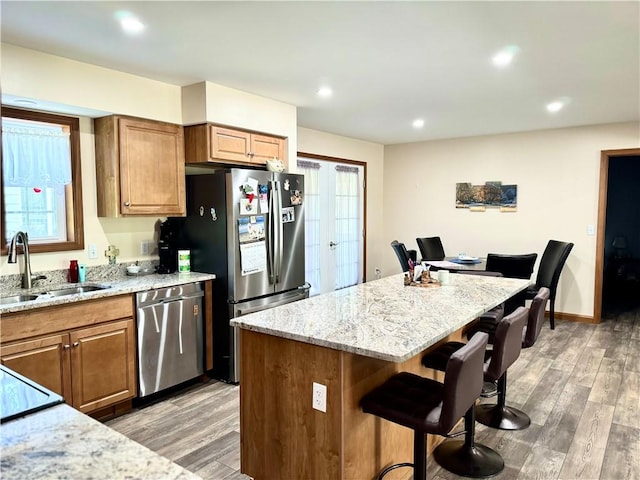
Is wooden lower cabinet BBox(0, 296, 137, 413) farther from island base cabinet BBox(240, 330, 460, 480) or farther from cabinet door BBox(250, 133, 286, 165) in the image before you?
cabinet door BBox(250, 133, 286, 165)

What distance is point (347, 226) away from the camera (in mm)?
6617

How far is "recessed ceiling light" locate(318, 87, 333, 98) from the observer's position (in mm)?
3760

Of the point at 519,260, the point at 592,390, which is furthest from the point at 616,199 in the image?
the point at 592,390

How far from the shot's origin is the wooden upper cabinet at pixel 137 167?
332cm

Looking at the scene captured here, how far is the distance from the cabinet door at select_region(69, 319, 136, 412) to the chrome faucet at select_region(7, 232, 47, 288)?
1.95ft

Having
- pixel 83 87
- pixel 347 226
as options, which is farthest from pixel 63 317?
pixel 347 226

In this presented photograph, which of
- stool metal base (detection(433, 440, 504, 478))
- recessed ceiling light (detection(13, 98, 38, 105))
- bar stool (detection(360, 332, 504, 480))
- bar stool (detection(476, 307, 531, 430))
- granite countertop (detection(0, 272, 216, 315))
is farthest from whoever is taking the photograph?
recessed ceiling light (detection(13, 98, 38, 105))

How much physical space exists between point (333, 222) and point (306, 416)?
4.47m

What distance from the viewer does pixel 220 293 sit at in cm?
365

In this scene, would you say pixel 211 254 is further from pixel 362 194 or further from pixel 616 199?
pixel 616 199

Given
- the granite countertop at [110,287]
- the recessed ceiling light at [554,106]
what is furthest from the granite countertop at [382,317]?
the recessed ceiling light at [554,106]

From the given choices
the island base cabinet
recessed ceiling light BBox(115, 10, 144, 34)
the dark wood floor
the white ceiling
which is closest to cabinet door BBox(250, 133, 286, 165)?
the white ceiling

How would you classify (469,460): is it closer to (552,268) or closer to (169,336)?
(169,336)

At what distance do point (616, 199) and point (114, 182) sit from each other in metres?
7.98
